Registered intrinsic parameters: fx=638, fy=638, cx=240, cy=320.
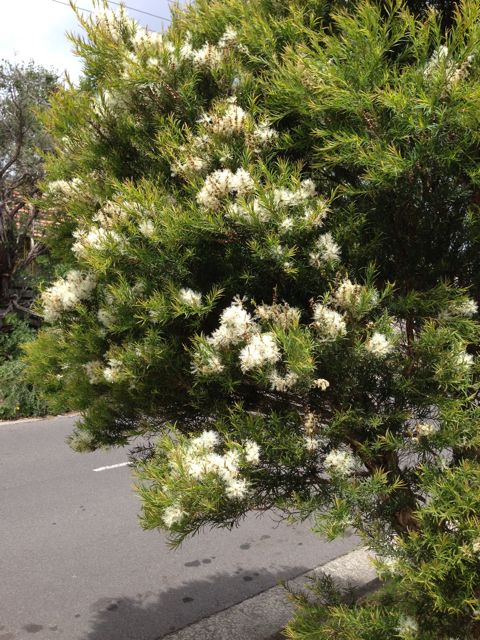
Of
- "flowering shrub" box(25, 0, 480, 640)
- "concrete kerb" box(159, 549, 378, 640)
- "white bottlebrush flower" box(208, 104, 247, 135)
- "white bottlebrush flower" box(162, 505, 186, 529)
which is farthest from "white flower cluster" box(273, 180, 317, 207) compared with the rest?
"concrete kerb" box(159, 549, 378, 640)

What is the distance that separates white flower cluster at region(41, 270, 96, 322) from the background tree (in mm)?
11052

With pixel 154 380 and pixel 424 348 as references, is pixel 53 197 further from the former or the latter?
pixel 424 348

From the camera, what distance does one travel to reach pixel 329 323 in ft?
6.57

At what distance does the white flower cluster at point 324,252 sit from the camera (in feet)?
6.97

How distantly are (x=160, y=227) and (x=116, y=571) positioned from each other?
4251 millimetres

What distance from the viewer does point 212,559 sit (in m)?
5.80

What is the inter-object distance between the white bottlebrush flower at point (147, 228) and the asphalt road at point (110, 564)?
3.35m

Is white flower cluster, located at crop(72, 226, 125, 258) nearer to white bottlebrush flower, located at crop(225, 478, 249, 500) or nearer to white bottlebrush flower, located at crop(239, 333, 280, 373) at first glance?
white bottlebrush flower, located at crop(239, 333, 280, 373)

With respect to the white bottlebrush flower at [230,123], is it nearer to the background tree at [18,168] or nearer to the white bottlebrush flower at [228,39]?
the white bottlebrush flower at [228,39]

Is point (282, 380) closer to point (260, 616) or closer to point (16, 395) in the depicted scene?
point (260, 616)

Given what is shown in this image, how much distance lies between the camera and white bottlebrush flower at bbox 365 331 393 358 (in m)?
2.03

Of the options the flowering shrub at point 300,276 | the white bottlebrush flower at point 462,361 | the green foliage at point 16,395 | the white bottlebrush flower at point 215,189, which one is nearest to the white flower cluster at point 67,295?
the flowering shrub at point 300,276

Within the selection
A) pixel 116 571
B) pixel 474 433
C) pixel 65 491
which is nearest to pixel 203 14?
pixel 474 433

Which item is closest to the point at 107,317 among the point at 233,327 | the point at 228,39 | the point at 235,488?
the point at 233,327
